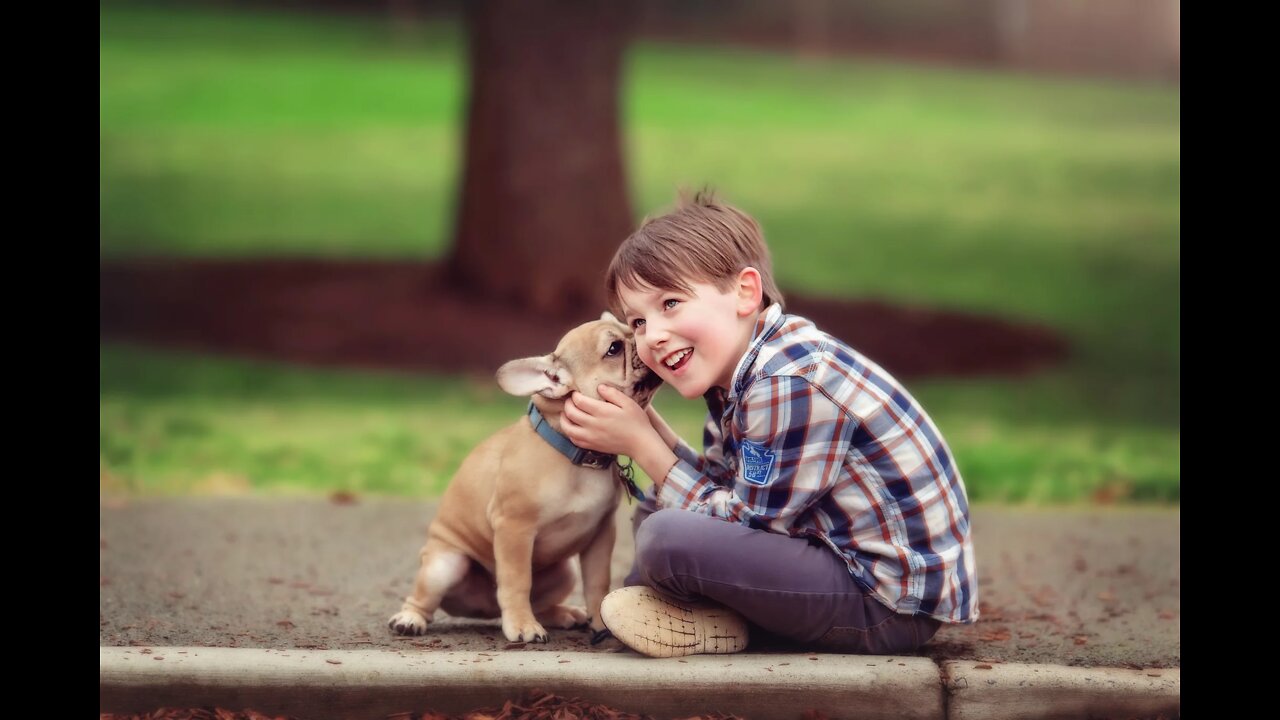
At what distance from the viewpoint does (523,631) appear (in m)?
4.41

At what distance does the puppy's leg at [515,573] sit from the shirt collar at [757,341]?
850 millimetres

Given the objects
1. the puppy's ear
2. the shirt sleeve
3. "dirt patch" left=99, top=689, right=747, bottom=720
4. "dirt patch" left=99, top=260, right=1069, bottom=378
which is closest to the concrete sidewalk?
"dirt patch" left=99, top=689, right=747, bottom=720

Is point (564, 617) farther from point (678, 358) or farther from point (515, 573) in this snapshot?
point (678, 358)

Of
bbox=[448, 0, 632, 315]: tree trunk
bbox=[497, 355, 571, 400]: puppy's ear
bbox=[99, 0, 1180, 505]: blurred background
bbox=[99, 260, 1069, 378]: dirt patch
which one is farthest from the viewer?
bbox=[448, 0, 632, 315]: tree trunk

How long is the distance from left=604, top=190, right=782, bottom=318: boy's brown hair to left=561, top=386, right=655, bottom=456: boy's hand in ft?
1.28

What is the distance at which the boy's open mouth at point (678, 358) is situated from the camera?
168 inches

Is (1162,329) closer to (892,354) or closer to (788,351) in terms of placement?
(892,354)

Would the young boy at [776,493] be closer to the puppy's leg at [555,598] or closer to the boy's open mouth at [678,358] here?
the boy's open mouth at [678,358]

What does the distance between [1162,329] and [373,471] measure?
944 cm

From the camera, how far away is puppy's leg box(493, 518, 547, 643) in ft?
14.5

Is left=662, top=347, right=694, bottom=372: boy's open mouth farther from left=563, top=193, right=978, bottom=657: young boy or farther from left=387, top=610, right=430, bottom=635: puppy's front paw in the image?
left=387, top=610, right=430, bottom=635: puppy's front paw

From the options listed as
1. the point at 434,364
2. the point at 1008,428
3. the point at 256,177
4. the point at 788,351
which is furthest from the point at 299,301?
the point at 788,351

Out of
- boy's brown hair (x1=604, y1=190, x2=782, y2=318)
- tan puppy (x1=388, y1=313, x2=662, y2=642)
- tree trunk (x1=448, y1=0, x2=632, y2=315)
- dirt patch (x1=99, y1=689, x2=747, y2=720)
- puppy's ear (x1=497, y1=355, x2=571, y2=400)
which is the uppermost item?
tree trunk (x1=448, y1=0, x2=632, y2=315)

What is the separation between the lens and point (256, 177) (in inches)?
831
